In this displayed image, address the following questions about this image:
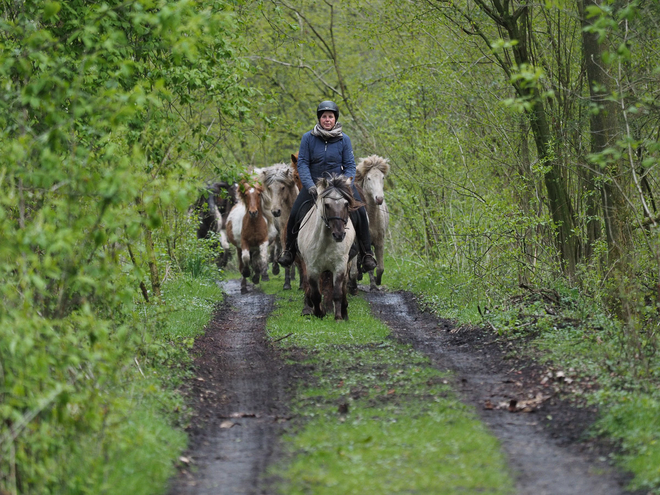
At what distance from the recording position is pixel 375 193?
14688mm

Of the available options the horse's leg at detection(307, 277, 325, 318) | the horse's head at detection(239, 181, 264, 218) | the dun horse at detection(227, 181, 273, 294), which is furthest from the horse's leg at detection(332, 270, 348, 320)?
the horse's head at detection(239, 181, 264, 218)

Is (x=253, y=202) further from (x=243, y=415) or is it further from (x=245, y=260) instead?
(x=243, y=415)

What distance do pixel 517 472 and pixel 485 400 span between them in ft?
6.11

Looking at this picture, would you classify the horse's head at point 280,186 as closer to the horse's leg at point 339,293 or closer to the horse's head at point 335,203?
the horse's leg at point 339,293

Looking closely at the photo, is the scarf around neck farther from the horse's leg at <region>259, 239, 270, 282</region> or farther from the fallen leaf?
the fallen leaf

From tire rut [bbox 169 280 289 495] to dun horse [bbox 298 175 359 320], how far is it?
1107 millimetres

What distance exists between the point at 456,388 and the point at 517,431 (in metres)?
1.38

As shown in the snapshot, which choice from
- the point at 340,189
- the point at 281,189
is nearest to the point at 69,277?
the point at 340,189

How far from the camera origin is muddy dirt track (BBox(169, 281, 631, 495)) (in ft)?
17.4

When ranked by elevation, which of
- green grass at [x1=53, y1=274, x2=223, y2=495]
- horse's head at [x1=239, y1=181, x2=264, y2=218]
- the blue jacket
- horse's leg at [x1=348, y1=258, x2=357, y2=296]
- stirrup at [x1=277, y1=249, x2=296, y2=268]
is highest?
the blue jacket

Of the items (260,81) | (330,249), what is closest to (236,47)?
(330,249)

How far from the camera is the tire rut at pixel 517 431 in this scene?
5.12 meters

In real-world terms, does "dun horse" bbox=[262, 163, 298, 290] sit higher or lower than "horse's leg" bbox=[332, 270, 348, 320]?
higher

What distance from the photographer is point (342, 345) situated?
9703 millimetres
